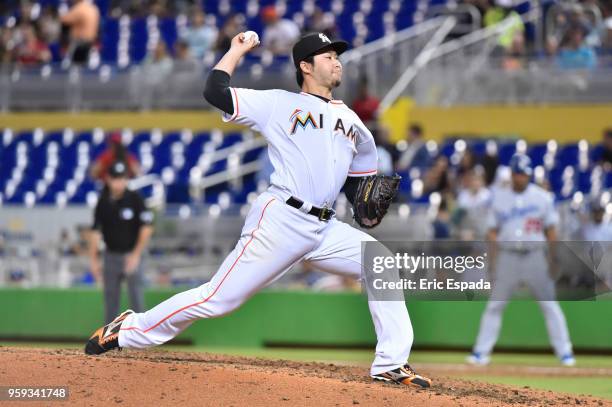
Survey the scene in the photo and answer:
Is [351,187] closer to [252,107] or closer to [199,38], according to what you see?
[252,107]

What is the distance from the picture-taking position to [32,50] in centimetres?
2172

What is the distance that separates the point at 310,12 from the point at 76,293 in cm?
820

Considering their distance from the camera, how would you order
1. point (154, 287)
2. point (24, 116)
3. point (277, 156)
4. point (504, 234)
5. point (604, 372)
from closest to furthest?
point (277, 156) → point (604, 372) → point (504, 234) → point (154, 287) → point (24, 116)

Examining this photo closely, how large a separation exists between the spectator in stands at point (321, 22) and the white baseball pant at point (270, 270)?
12.5 m

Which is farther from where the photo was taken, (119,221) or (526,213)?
(119,221)

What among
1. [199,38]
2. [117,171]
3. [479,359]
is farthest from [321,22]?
[479,359]

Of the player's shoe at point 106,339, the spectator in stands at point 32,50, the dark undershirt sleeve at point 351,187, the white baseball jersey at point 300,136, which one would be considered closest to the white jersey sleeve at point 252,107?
the white baseball jersey at point 300,136

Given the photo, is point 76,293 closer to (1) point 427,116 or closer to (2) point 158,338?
(1) point 427,116

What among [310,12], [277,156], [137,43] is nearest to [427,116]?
[310,12]

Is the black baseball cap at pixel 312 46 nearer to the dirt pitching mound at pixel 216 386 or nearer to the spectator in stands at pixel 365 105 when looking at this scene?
the dirt pitching mound at pixel 216 386

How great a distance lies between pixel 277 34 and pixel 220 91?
13.0 meters

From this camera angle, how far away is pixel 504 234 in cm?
1314

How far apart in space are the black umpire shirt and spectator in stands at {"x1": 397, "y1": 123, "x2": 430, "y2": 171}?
5168 millimetres

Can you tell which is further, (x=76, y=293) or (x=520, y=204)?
(x=76, y=293)
